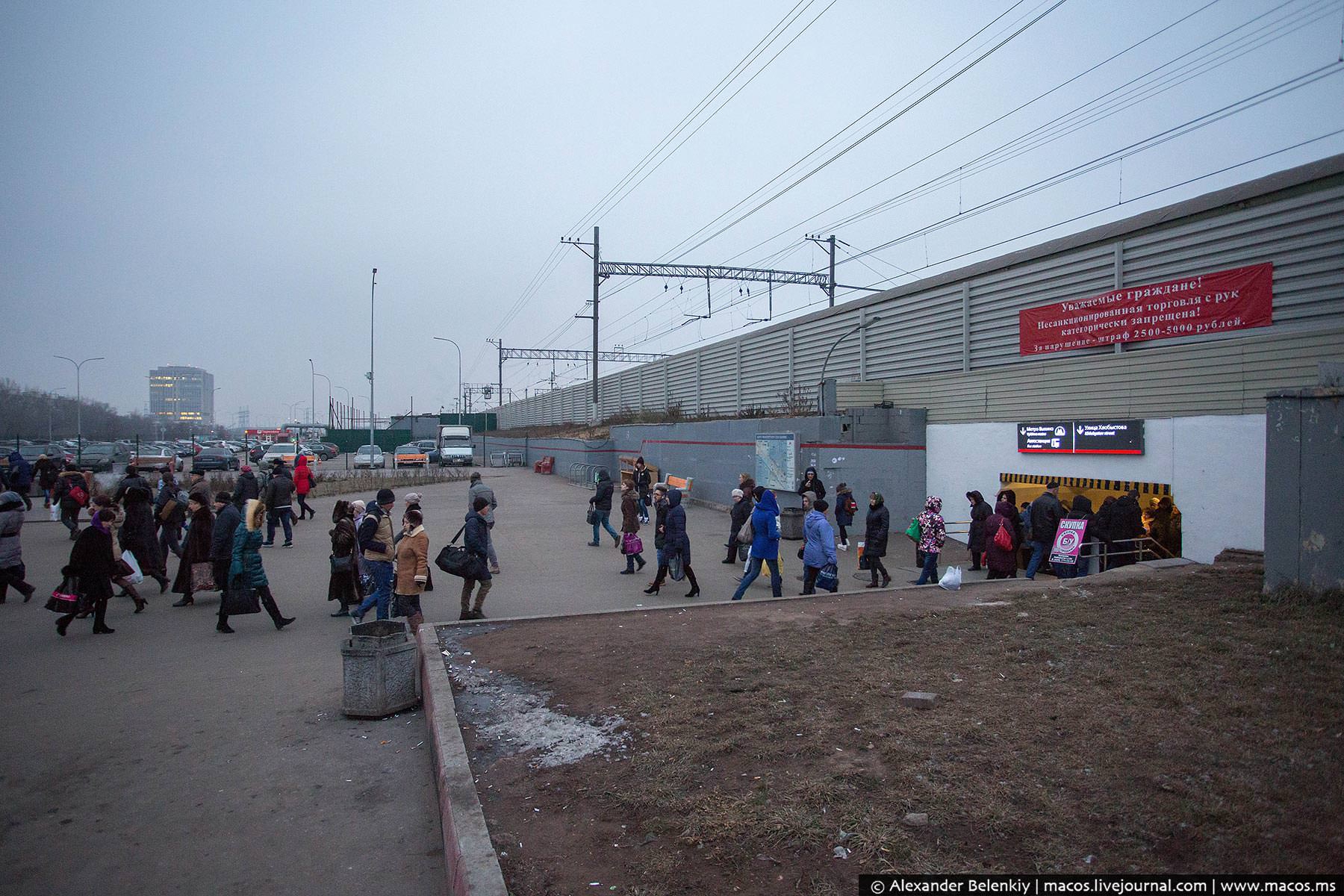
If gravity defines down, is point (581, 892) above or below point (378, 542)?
below

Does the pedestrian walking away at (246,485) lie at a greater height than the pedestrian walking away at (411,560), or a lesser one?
greater

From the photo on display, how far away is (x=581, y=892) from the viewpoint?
137 inches

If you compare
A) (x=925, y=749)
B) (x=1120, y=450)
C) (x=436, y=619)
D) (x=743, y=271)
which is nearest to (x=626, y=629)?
(x=436, y=619)

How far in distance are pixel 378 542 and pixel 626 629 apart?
300 cm

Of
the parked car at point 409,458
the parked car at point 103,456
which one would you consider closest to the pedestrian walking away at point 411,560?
the parked car at point 103,456

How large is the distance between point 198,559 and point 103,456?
121 ft

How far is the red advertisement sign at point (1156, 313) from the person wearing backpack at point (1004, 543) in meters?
4.91

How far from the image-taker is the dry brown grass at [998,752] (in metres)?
3.44

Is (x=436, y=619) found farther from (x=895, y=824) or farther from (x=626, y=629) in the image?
(x=895, y=824)

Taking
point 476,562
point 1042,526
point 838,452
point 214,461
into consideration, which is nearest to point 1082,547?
point 1042,526

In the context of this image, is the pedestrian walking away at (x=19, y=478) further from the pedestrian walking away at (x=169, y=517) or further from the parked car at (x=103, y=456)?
the parked car at (x=103, y=456)

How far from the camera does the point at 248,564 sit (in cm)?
887

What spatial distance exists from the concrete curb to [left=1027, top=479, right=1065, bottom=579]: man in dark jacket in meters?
8.82

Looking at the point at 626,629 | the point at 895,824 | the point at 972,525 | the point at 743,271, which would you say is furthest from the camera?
the point at 743,271
